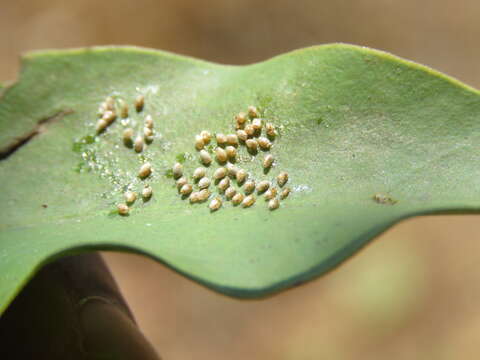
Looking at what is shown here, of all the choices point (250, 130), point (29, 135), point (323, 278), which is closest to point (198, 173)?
point (250, 130)

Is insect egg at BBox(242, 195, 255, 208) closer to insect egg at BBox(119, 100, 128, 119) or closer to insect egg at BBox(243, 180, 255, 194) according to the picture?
insect egg at BBox(243, 180, 255, 194)

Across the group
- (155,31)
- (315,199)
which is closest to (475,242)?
(155,31)

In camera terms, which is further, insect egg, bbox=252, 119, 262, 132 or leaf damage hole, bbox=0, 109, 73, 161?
leaf damage hole, bbox=0, 109, 73, 161

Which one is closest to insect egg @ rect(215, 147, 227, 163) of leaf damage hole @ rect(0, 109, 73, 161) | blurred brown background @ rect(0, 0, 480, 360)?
leaf damage hole @ rect(0, 109, 73, 161)

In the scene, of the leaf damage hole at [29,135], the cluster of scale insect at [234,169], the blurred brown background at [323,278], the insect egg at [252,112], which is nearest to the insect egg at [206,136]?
the cluster of scale insect at [234,169]

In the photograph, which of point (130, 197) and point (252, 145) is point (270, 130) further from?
point (130, 197)

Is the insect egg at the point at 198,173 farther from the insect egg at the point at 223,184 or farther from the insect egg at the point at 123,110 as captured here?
the insect egg at the point at 123,110
